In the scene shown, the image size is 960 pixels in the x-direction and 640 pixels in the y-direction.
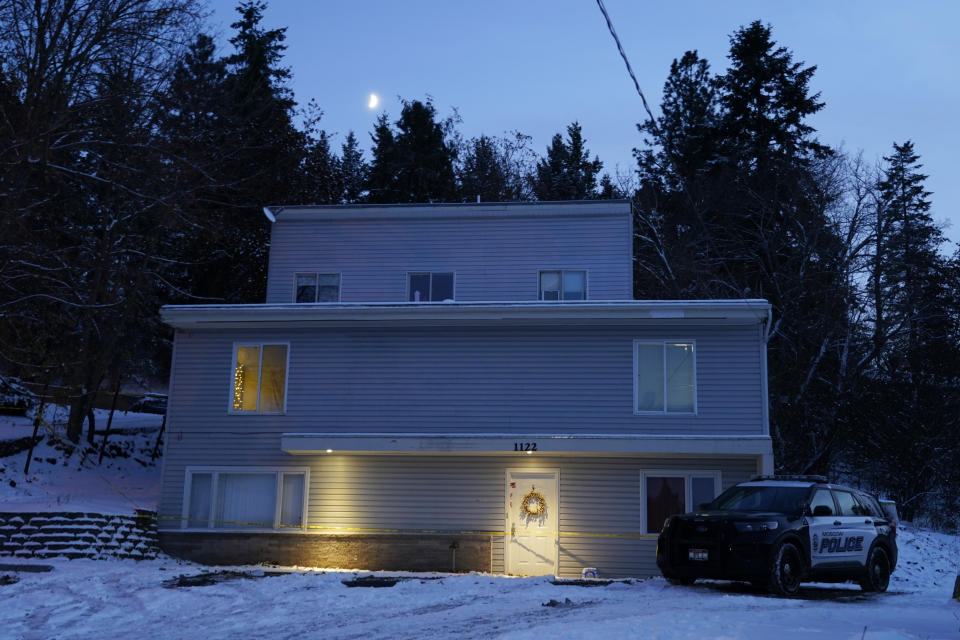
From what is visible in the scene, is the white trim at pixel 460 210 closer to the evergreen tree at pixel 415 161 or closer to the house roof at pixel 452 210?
the house roof at pixel 452 210

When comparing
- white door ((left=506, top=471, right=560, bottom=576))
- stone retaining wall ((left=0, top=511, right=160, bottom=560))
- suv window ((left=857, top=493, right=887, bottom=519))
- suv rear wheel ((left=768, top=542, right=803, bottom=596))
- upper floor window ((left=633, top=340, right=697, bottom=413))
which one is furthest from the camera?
upper floor window ((left=633, top=340, right=697, bottom=413))

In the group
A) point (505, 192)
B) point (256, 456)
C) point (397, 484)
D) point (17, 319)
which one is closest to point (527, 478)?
point (397, 484)

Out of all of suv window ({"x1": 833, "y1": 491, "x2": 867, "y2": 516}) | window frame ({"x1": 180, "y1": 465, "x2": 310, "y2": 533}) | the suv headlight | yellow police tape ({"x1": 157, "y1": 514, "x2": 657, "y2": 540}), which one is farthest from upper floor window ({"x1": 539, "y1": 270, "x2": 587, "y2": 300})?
the suv headlight

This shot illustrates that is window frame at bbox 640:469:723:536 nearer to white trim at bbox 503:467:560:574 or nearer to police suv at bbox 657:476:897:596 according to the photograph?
white trim at bbox 503:467:560:574

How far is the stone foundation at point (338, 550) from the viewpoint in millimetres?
19625

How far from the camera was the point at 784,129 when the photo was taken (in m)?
42.1

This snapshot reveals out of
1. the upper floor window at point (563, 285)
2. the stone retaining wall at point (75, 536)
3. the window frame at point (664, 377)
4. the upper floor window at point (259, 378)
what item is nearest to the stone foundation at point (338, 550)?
the stone retaining wall at point (75, 536)

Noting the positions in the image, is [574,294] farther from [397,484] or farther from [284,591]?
[284,591]

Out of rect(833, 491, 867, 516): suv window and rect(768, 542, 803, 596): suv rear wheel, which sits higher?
rect(833, 491, 867, 516): suv window

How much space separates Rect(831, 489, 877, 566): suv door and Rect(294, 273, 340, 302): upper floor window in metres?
14.2

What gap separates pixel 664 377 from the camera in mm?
20031

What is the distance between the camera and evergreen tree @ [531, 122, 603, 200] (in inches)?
1853

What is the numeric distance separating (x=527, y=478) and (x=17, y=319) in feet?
40.2

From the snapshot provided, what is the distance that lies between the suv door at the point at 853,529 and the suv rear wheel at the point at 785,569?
987 mm
